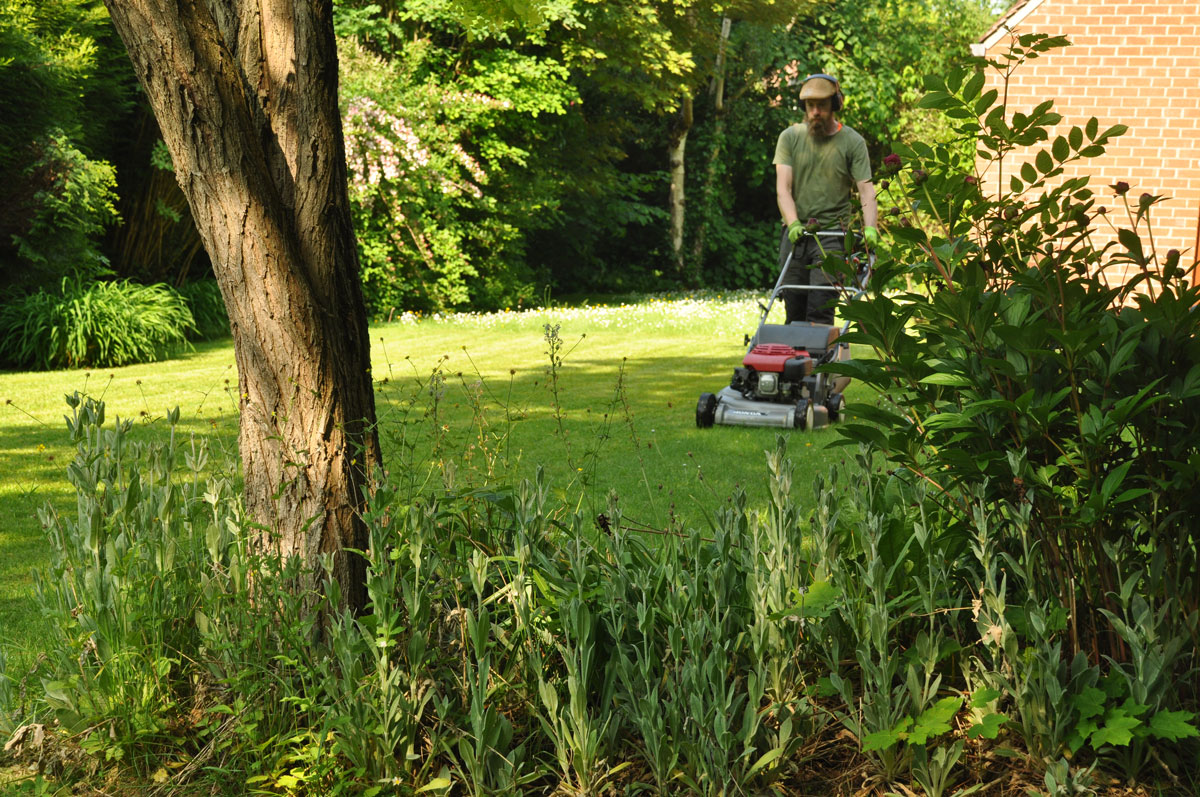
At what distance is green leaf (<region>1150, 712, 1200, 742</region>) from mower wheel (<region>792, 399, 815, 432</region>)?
507cm

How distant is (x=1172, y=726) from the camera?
2184mm

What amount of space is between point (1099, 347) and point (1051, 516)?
387mm

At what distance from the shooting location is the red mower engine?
292 inches

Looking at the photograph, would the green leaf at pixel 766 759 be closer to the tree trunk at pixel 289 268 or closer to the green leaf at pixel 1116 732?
the green leaf at pixel 1116 732

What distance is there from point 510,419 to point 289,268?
3.58 ft

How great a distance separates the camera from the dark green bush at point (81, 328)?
12.2 m

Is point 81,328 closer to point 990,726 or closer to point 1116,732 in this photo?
point 990,726

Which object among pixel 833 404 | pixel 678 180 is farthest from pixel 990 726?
pixel 678 180

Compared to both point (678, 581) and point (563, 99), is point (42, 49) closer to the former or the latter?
point (563, 99)

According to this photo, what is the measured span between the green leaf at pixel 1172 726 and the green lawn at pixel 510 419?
4.24 ft

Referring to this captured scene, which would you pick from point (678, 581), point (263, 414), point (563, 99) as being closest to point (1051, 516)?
point (678, 581)

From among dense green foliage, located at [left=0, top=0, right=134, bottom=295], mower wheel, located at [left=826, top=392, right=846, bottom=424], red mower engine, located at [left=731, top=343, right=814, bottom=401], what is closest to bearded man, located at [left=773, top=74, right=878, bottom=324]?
red mower engine, located at [left=731, top=343, right=814, bottom=401]

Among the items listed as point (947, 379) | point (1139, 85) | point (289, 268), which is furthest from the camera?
point (1139, 85)

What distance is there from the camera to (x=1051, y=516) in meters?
2.50
